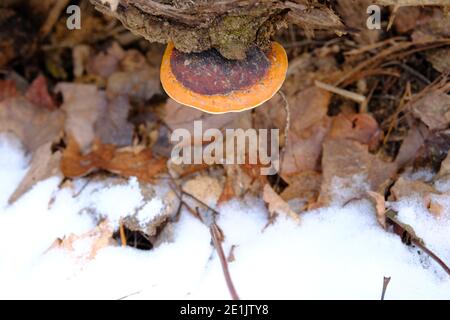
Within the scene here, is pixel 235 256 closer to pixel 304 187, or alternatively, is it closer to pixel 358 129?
pixel 304 187

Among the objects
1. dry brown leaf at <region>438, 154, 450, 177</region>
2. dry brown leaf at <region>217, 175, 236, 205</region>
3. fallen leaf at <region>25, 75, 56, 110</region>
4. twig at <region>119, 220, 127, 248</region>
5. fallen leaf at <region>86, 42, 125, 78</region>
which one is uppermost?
fallen leaf at <region>86, 42, 125, 78</region>

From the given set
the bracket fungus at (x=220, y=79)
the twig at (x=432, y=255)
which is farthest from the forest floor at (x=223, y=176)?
the bracket fungus at (x=220, y=79)

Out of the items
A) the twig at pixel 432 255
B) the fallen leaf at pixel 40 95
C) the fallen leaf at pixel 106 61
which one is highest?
the fallen leaf at pixel 106 61

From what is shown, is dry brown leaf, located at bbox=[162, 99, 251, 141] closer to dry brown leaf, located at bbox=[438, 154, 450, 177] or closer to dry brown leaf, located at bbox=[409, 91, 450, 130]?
dry brown leaf, located at bbox=[409, 91, 450, 130]

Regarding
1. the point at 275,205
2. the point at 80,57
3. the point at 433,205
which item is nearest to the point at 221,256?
the point at 275,205

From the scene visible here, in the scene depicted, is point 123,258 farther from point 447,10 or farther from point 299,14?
point 447,10

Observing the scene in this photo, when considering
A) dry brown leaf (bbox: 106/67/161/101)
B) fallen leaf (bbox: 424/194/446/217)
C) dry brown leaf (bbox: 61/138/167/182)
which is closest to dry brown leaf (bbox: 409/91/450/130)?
fallen leaf (bbox: 424/194/446/217)

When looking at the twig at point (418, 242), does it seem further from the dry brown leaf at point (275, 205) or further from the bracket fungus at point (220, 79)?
the bracket fungus at point (220, 79)
